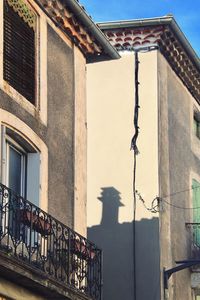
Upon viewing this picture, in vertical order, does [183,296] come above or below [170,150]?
below

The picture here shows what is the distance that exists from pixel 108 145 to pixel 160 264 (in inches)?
122

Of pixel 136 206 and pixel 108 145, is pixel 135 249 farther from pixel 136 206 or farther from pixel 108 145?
pixel 108 145

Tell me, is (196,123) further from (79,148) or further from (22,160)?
(22,160)

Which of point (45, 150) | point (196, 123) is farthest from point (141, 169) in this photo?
point (45, 150)

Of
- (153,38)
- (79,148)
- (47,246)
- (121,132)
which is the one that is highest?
(153,38)

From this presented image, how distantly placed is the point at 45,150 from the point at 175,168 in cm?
724

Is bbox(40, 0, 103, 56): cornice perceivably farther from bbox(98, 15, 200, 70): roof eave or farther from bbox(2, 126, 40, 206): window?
bbox(98, 15, 200, 70): roof eave

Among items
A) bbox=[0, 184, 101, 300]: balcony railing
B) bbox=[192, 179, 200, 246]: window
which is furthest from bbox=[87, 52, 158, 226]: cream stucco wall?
bbox=[0, 184, 101, 300]: balcony railing

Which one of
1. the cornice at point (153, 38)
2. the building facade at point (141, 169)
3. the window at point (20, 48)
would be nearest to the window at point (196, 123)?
the building facade at point (141, 169)

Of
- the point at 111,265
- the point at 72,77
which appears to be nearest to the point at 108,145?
the point at 111,265

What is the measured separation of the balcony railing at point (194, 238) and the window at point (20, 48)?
820cm

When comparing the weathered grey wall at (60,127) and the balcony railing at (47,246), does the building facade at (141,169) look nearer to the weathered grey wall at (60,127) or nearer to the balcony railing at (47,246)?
the weathered grey wall at (60,127)

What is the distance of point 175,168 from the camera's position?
70.3ft

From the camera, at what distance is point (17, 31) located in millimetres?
14422
